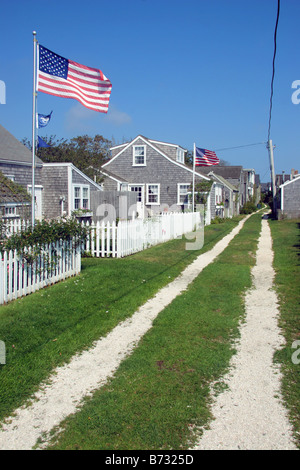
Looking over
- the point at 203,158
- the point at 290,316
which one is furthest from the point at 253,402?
the point at 203,158

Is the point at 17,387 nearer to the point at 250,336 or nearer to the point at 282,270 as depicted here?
the point at 250,336

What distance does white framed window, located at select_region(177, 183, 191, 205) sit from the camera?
31.0m

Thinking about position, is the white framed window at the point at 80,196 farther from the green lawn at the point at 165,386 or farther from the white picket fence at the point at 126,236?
the green lawn at the point at 165,386

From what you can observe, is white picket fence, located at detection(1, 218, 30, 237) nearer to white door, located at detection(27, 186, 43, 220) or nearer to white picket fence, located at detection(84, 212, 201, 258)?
white picket fence, located at detection(84, 212, 201, 258)

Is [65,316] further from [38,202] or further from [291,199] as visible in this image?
[291,199]

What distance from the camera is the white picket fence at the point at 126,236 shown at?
45.3 ft

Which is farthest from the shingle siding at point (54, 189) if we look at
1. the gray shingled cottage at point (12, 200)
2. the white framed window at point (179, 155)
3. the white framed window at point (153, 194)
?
the white framed window at point (179, 155)

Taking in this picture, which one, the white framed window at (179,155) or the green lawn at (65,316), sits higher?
the white framed window at (179,155)

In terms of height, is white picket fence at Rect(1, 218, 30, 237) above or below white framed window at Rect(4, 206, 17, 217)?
below

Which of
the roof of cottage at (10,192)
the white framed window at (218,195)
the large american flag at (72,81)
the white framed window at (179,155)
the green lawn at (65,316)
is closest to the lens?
the green lawn at (65,316)

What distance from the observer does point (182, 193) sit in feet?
102

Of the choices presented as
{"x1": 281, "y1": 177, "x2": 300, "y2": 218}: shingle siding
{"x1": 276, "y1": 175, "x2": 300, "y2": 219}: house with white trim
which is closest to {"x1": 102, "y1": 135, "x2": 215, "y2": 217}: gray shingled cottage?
{"x1": 276, "y1": 175, "x2": 300, "y2": 219}: house with white trim

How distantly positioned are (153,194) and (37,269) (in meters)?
23.6
